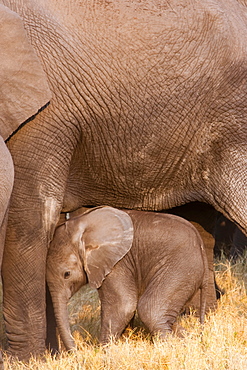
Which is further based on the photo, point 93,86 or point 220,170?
point 220,170

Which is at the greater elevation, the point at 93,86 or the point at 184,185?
the point at 93,86

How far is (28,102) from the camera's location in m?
3.78

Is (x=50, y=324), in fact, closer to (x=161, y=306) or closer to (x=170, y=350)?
(x=161, y=306)

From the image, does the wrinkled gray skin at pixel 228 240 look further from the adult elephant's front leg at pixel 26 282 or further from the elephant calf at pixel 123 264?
the adult elephant's front leg at pixel 26 282

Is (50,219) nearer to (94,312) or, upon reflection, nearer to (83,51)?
(83,51)

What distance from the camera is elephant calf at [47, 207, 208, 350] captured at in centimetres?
444

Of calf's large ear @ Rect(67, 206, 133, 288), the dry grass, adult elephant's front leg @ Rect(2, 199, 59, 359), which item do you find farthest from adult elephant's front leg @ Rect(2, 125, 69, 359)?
calf's large ear @ Rect(67, 206, 133, 288)

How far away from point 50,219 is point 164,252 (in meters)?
0.70

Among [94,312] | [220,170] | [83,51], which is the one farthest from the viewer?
[94,312]

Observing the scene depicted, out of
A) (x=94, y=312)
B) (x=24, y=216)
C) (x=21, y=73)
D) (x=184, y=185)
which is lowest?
(x=94, y=312)

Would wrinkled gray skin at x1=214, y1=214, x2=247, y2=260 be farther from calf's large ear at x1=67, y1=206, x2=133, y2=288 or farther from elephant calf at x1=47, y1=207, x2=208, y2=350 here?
calf's large ear at x1=67, y1=206, x2=133, y2=288

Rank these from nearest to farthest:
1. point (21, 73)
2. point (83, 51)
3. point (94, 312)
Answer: point (21, 73) → point (83, 51) → point (94, 312)

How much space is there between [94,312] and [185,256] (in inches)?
37.3

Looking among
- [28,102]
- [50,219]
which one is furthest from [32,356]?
[28,102]
